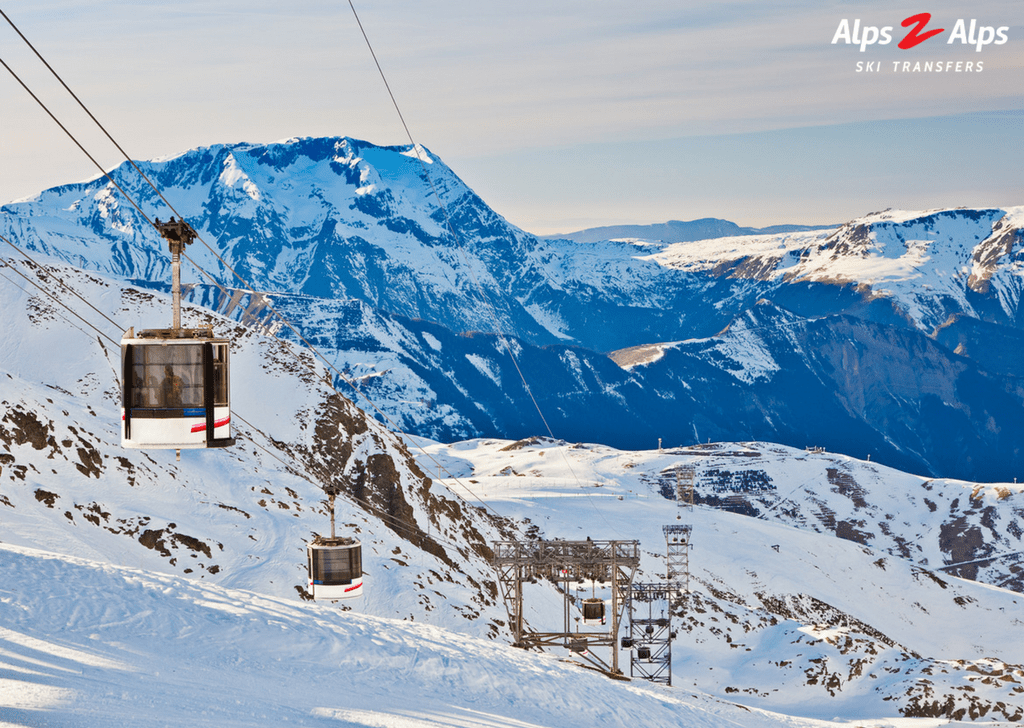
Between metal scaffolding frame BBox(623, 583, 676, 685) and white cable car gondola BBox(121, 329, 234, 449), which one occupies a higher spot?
white cable car gondola BBox(121, 329, 234, 449)

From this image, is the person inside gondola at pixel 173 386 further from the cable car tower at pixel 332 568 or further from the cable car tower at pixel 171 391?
the cable car tower at pixel 332 568

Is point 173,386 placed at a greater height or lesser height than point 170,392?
greater

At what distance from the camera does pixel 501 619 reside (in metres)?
73.9

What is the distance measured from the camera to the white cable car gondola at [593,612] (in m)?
57.9

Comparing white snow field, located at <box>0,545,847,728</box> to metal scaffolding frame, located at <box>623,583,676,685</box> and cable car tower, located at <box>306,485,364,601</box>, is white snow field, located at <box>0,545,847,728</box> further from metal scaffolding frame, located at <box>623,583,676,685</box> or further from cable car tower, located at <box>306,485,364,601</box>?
metal scaffolding frame, located at <box>623,583,676,685</box>

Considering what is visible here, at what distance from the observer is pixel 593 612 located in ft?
191

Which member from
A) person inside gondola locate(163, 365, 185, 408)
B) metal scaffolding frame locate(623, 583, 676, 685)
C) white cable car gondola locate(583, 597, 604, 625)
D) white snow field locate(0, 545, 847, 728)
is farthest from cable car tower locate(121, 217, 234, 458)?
metal scaffolding frame locate(623, 583, 676, 685)

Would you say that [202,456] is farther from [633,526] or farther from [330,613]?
[633,526]

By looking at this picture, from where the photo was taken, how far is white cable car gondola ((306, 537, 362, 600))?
43250 mm

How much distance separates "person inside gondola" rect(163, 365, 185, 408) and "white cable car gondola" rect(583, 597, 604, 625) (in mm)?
38367

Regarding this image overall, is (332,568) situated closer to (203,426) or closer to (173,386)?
(203,426)

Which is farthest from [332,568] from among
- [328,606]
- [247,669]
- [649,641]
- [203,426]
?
[649,641]

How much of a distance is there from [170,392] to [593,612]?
129ft

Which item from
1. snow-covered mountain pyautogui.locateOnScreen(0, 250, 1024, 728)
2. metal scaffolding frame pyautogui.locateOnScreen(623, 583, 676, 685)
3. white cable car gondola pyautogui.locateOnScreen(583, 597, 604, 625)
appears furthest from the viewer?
metal scaffolding frame pyautogui.locateOnScreen(623, 583, 676, 685)
